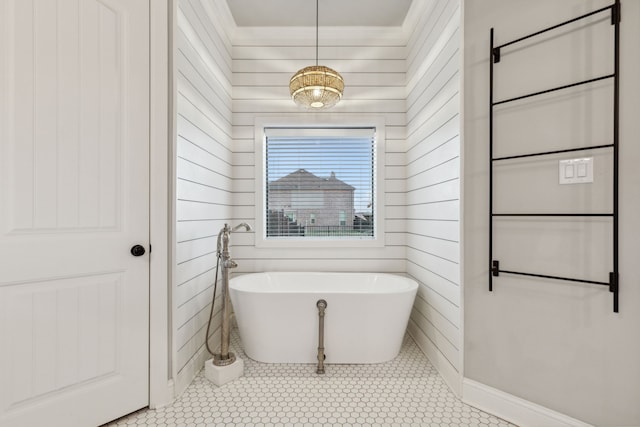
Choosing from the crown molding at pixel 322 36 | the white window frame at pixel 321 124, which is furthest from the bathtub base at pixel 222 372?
the crown molding at pixel 322 36

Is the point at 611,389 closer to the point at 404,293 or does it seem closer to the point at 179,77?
the point at 404,293

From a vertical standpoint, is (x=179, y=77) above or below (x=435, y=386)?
above

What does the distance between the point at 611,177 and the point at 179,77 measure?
2.14 metres

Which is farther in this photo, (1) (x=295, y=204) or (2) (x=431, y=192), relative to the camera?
(1) (x=295, y=204)

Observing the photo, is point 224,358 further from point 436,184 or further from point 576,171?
point 576,171

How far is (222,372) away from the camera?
6.26ft

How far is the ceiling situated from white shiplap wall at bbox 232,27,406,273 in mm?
124

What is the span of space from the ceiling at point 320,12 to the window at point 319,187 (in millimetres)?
968

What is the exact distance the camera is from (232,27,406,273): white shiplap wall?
283 cm
